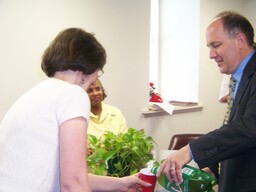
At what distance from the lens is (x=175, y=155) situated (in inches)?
41.5

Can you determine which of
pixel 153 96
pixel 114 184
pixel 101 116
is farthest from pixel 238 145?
pixel 153 96

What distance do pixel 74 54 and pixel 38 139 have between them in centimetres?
29

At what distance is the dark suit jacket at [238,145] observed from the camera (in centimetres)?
103

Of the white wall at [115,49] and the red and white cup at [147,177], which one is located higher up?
the white wall at [115,49]

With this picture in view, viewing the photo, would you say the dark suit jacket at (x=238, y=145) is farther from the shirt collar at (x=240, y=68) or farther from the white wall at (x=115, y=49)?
the white wall at (x=115, y=49)

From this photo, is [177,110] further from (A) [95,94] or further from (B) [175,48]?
(A) [95,94]

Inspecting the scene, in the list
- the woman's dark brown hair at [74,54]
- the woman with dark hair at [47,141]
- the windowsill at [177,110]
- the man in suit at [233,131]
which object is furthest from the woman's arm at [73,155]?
the windowsill at [177,110]

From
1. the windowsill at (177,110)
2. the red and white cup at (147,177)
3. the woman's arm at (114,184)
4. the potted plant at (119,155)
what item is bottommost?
the windowsill at (177,110)

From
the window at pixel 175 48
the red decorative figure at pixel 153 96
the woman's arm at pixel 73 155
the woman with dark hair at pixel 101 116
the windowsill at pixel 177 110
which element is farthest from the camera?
the window at pixel 175 48

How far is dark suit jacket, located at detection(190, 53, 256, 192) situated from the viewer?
1025 millimetres

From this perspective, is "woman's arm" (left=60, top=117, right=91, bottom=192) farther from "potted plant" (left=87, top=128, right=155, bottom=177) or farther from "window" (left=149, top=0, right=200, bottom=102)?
"window" (left=149, top=0, right=200, bottom=102)

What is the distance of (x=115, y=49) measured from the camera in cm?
285

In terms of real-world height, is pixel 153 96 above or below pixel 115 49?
below

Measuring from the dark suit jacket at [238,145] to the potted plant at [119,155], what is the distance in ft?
0.65
